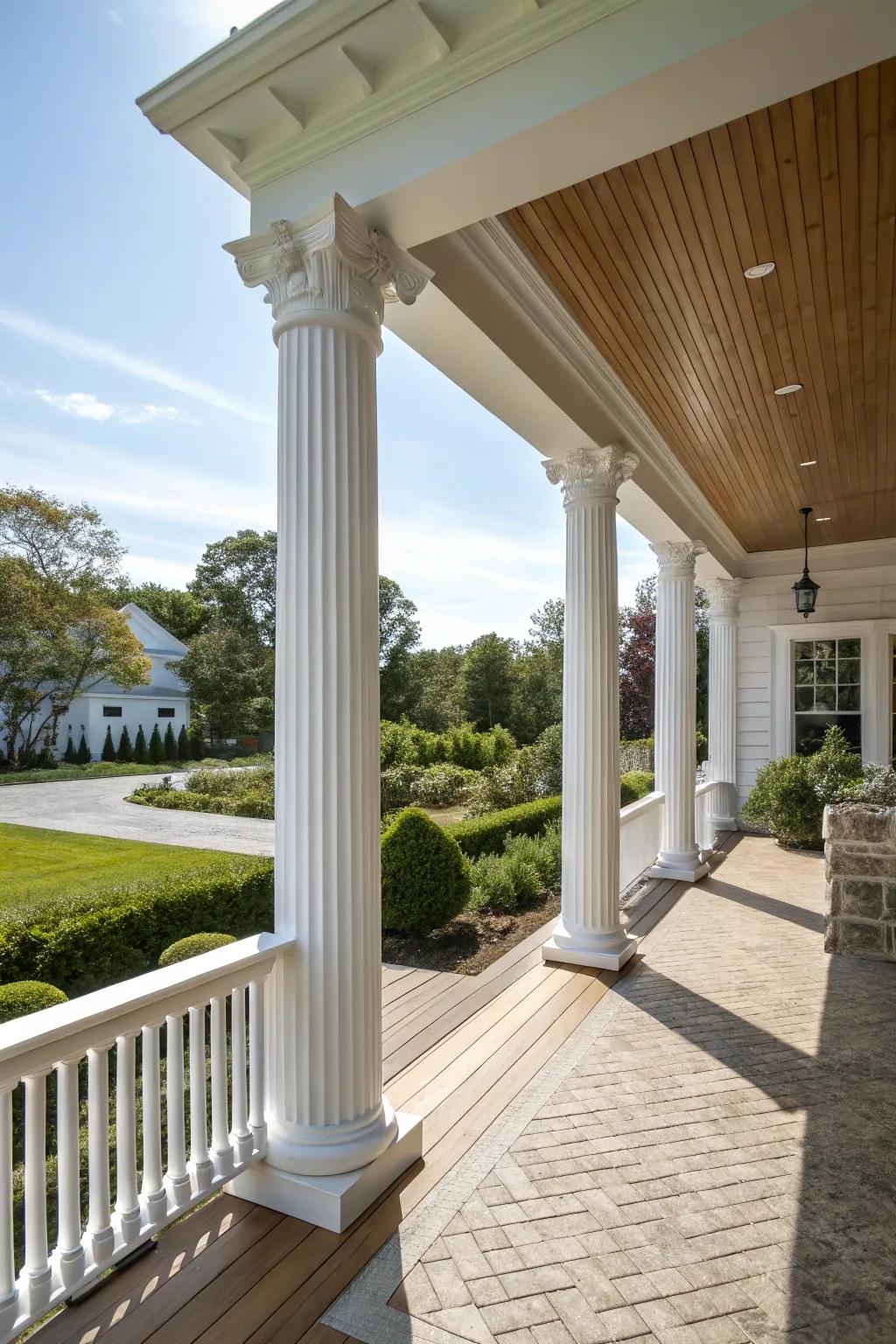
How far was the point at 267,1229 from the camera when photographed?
6.30 feet

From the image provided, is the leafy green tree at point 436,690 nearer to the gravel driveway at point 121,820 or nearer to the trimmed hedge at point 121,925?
the gravel driveway at point 121,820

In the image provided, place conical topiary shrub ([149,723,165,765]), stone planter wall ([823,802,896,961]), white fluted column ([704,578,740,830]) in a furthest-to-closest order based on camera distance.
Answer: conical topiary shrub ([149,723,165,765]) → white fluted column ([704,578,740,830]) → stone planter wall ([823,802,896,961])

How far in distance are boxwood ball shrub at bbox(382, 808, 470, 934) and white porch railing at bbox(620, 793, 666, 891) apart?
1.21 metres

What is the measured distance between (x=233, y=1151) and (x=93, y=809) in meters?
8.88

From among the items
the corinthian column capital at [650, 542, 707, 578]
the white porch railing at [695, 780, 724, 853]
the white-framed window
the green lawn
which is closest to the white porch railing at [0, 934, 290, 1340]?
the green lawn

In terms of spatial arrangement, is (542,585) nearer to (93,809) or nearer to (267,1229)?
(93,809)

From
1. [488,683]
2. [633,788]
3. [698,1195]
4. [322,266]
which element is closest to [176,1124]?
[698,1195]

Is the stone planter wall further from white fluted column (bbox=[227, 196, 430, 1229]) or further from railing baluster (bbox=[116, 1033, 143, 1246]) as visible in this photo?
railing baluster (bbox=[116, 1033, 143, 1246])

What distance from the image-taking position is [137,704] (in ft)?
59.3

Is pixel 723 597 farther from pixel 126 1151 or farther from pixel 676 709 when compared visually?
pixel 126 1151

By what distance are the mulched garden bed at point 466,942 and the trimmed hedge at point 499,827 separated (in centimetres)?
112

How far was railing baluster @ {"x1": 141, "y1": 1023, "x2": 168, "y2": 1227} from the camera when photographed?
173 cm

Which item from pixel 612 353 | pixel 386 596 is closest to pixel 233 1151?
pixel 612 353

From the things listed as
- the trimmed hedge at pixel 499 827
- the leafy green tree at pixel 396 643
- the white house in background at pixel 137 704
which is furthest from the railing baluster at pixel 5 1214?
the leafy green tree at pixel 396 643
